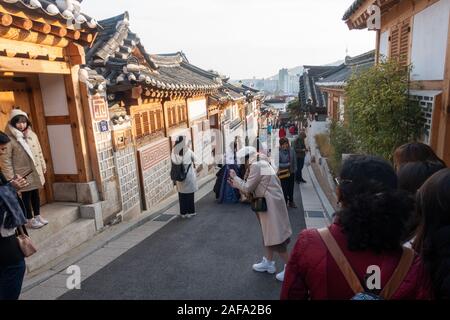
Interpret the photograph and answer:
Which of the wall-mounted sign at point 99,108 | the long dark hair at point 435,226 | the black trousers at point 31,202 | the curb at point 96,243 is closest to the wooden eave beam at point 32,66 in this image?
the wall-mounted sign at point 99,108

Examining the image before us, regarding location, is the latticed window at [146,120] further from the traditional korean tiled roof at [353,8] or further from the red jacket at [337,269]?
the red jacket at [337,269]

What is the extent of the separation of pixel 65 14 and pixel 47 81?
1.74m

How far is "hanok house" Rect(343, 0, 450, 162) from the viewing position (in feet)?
15.0

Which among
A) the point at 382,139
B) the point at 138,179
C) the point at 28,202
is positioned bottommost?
the point at 138,179

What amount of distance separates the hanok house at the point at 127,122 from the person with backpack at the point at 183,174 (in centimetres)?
132

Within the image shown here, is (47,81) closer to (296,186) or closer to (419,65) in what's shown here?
(419,65)

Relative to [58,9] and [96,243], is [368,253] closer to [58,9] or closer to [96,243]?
[96,243]

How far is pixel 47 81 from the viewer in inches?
259

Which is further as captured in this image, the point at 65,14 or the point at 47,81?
the point at 47,81

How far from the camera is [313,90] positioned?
71.2 ft

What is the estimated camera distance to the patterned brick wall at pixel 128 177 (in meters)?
7.97

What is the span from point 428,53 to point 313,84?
696 inches

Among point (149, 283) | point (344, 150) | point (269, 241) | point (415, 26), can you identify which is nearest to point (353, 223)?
point (269, 241)

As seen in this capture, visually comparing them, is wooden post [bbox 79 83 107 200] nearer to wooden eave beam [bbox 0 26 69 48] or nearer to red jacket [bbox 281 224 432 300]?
wooden eave beam [bbox 0 26 69 48]
